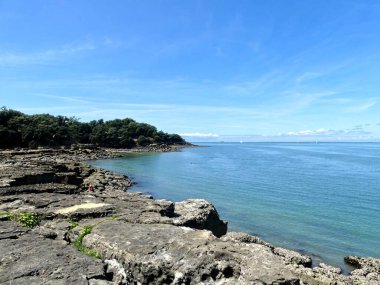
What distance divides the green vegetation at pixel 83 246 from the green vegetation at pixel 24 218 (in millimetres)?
1755

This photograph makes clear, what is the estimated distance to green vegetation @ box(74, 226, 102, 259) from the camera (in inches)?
305

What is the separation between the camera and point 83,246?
323 inches

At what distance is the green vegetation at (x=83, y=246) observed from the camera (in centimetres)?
774

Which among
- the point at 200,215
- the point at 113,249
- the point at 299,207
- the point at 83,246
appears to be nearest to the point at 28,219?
the point at 83,246

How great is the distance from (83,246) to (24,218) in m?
2.76

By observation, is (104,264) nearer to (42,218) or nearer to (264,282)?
(264,282)

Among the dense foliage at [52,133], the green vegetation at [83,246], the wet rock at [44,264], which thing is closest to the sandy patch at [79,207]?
the green vegetation at [83,246]

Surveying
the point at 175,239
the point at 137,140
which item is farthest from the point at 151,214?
the point at 137,140

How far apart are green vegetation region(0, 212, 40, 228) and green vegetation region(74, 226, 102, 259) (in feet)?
5.76

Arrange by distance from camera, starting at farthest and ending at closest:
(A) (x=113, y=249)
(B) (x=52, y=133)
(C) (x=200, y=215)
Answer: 1. (B) (x=52, y=133)
2. (C) (x=200, y=215)
3. (A) (x=113, y=249)

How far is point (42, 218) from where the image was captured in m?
10.2

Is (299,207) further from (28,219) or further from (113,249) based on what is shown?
(113,249)

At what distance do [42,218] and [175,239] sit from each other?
473 cm

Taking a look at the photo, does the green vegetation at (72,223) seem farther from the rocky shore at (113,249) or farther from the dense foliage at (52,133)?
the dense foliage at (52,133)
